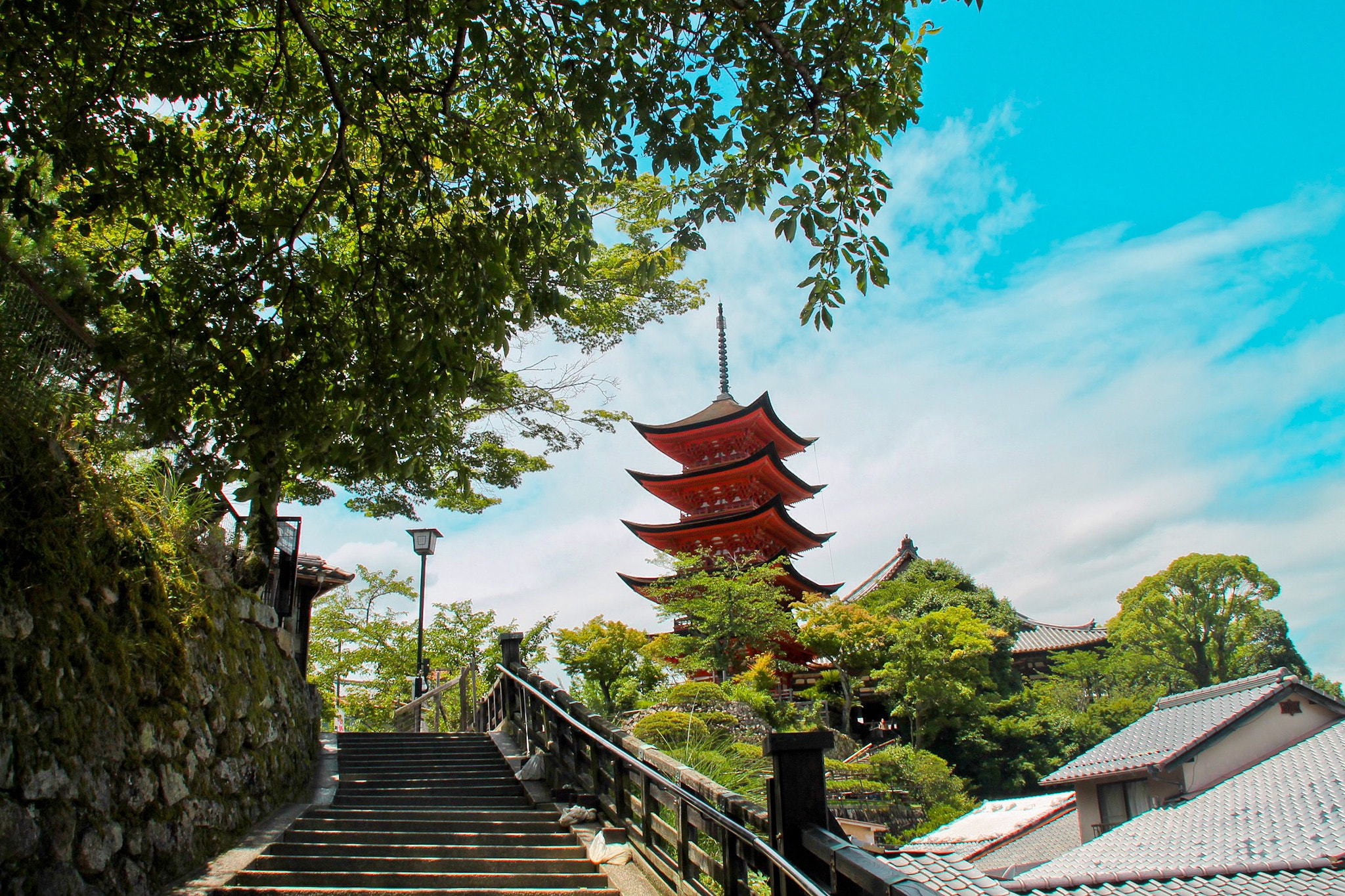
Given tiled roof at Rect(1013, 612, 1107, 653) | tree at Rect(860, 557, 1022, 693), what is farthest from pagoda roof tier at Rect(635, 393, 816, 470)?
tiled roof at Rect(1013, 612, 1107, 653)

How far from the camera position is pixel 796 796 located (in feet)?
12.8

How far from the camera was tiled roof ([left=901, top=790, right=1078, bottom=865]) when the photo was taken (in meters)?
16.8

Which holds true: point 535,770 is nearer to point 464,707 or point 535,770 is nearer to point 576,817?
point 576,817

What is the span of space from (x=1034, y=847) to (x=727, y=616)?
8.81 meters

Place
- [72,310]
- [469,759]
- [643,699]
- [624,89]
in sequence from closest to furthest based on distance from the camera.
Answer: [624,89], [72,310], [469,759], [643,699]

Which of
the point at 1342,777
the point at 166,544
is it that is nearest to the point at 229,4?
the point at 166,544

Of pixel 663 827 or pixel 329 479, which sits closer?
pixel 663 827

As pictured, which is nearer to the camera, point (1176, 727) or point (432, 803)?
point (432, 803)

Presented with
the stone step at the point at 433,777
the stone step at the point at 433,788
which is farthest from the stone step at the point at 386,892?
the stone step at the point at 433,777

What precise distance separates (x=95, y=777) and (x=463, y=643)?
1765 centimetres

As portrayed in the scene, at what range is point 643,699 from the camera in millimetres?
19953

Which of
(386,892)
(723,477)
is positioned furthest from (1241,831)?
(723,477)

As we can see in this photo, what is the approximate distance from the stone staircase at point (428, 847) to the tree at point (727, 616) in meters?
13.4

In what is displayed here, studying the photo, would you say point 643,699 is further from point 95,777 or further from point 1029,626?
point 1029,626
